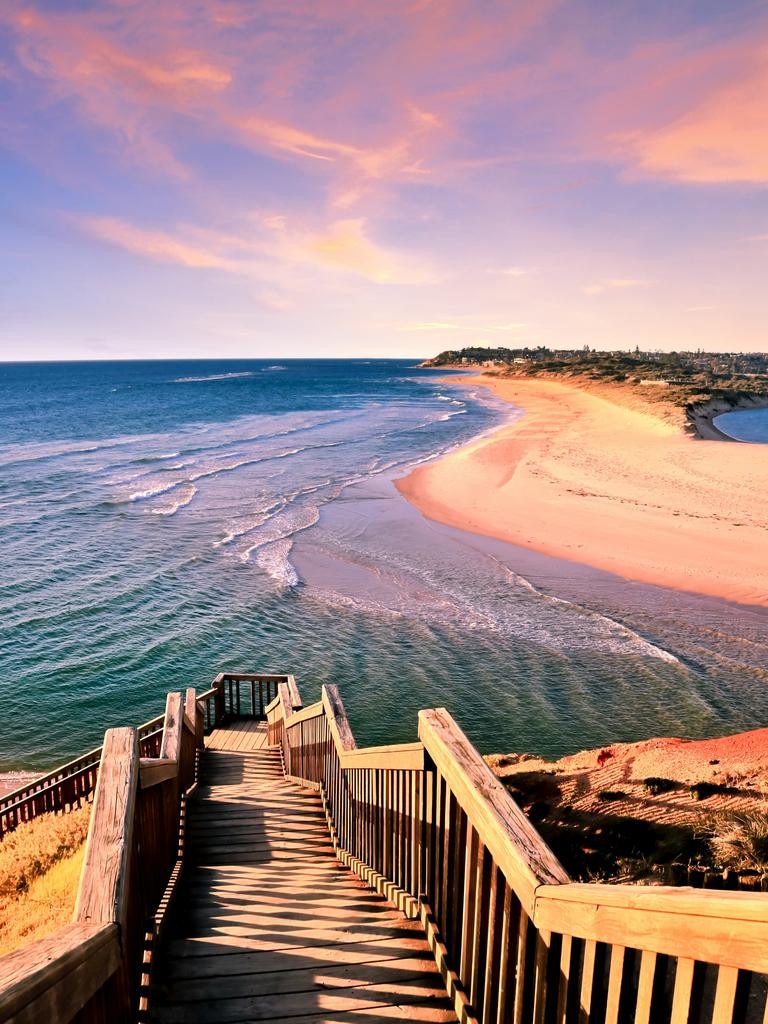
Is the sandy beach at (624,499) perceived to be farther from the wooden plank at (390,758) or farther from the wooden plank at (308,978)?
the wooden plank at (308,978)

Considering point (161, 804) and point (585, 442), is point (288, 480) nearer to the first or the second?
point (585, 442)

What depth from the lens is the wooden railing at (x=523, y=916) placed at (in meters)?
1.67

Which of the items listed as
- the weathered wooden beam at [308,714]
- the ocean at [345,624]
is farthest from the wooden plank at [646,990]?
the ocean at [345,624]

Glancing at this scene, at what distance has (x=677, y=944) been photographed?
5.70 feet

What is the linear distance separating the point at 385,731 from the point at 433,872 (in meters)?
9.76

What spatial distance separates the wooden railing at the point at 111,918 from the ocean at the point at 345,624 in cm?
929

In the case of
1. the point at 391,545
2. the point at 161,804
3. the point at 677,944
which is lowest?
the point at 391,545

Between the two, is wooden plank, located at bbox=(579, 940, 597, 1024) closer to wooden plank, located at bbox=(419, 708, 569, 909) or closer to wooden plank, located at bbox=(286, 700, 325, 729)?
wooden plank, located at bbox=(419, 708, 569, 909)

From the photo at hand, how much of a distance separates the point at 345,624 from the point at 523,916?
15604mm

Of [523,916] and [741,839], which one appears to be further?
[741,839]

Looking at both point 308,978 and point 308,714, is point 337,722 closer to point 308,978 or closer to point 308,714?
point 308,714

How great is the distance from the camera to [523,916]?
2330mm

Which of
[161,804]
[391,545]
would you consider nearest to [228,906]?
[161,804]

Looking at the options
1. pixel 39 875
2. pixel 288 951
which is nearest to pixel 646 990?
pixel 288 951
